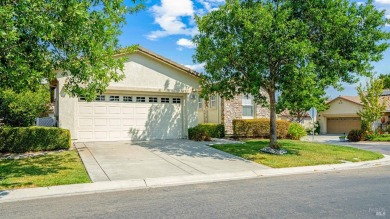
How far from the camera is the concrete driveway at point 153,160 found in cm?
972

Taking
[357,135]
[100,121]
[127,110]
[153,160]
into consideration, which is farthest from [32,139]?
[357,135]

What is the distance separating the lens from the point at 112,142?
16.2 meters

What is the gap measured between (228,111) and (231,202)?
15.6 metres

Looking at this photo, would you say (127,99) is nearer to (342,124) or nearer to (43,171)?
(43,171)

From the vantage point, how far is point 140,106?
1738 cm

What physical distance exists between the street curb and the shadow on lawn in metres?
0.61

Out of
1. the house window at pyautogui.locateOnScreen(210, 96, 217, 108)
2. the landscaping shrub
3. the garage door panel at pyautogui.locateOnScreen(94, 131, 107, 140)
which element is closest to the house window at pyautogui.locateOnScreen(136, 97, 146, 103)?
the garage door panel at pyautogui.locateOnScreen(94, 131, 107, 140)

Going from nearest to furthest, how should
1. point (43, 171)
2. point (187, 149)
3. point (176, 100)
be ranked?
point (43, 171) < point (187, 149) < point (176, 100)

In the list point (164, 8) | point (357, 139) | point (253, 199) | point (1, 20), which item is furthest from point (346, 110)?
point (1, 20)

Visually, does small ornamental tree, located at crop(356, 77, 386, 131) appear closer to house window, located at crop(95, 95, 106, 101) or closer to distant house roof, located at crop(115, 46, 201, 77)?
distant house roof, located at crop(115, 46, 201, 77)

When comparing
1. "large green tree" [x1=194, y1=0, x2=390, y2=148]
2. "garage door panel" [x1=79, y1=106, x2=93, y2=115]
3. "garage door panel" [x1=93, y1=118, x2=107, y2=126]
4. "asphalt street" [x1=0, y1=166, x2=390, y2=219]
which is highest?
"large green tree" [x1=194, y1=0, x2=390, y2=148]

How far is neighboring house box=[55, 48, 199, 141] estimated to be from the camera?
1590cm

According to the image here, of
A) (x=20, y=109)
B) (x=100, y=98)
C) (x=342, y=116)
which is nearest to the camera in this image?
(x=100, y=98)

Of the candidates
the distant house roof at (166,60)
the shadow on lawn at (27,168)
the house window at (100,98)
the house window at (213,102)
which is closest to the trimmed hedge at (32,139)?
the shadow on lawn at (27,168)
